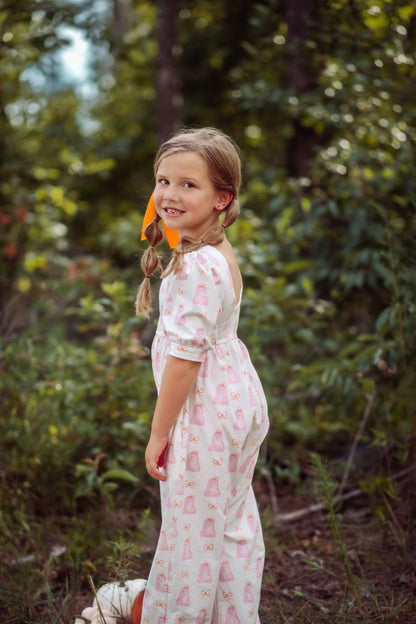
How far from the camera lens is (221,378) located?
1705mm

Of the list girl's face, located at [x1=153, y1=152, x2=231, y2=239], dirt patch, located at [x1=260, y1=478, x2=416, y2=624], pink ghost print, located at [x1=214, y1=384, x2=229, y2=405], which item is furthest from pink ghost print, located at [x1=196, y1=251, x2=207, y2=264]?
dirt patch, located at [x1=260, y1=478, x2=416, y2=624]

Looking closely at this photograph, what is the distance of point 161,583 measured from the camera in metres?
1.71

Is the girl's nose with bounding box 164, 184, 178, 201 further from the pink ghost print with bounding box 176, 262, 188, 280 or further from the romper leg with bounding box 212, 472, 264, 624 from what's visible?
the romper leg with bounding box 212, 472, 264, 624

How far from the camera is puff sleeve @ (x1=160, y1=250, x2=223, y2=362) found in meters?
1.57

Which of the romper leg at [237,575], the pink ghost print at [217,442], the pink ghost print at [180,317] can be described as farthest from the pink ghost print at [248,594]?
the pink ghost print at [180,317]

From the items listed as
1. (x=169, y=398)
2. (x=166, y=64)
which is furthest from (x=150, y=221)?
(x=166, y=64)

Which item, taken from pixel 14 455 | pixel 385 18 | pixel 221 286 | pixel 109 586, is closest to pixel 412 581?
pixel 109 586

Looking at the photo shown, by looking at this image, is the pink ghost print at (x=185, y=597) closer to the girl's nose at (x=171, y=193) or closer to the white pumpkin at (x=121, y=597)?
the white pumpkin at (x=121, y=597)

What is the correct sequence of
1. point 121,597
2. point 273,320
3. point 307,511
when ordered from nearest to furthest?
point 121,597
point 307,511
point 273,320

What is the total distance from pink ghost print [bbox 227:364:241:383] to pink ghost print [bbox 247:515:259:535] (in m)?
0.44

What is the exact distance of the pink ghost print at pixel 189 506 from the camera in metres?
1.68

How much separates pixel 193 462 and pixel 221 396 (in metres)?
0.20

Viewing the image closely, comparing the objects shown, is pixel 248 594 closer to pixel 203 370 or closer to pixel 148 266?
pixel 203 370

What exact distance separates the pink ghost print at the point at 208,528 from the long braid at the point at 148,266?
63 centimetres
